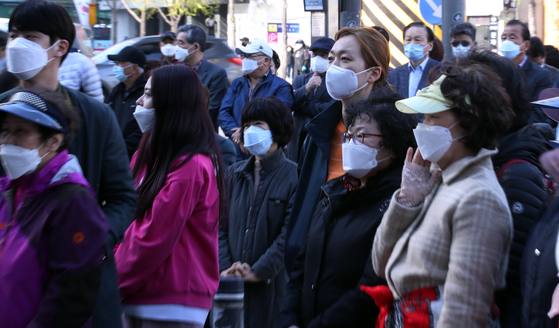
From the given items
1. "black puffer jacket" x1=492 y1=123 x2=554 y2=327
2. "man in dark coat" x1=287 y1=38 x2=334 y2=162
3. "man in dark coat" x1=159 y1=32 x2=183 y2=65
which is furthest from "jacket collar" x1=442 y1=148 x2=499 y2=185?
"man in dark coat" x1=159 y1=32 x2=183 y2=65

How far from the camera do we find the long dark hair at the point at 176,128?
2.95 m

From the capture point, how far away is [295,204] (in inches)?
132

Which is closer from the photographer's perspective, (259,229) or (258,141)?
(259,229)

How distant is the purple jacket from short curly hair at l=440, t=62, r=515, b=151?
147 cm

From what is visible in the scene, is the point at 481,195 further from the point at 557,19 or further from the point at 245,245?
the point at 557,19

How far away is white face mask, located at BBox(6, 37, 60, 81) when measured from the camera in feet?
8.84

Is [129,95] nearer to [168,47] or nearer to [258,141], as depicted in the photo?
[168,47]

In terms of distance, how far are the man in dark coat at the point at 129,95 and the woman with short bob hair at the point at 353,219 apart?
311 cm

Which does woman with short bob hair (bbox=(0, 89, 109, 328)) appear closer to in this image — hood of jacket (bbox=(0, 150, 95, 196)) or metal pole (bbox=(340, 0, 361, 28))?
hood of jacket (bbox=(0, 150, 95, 196))

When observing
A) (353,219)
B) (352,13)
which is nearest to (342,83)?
(353,219)

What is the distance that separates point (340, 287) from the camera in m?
2.66

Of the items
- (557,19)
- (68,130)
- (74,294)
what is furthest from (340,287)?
(557,19)

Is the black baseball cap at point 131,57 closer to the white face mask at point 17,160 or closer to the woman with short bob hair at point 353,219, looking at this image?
the woman with short bob hair at point 353,219

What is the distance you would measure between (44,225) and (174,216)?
28.3 inches
